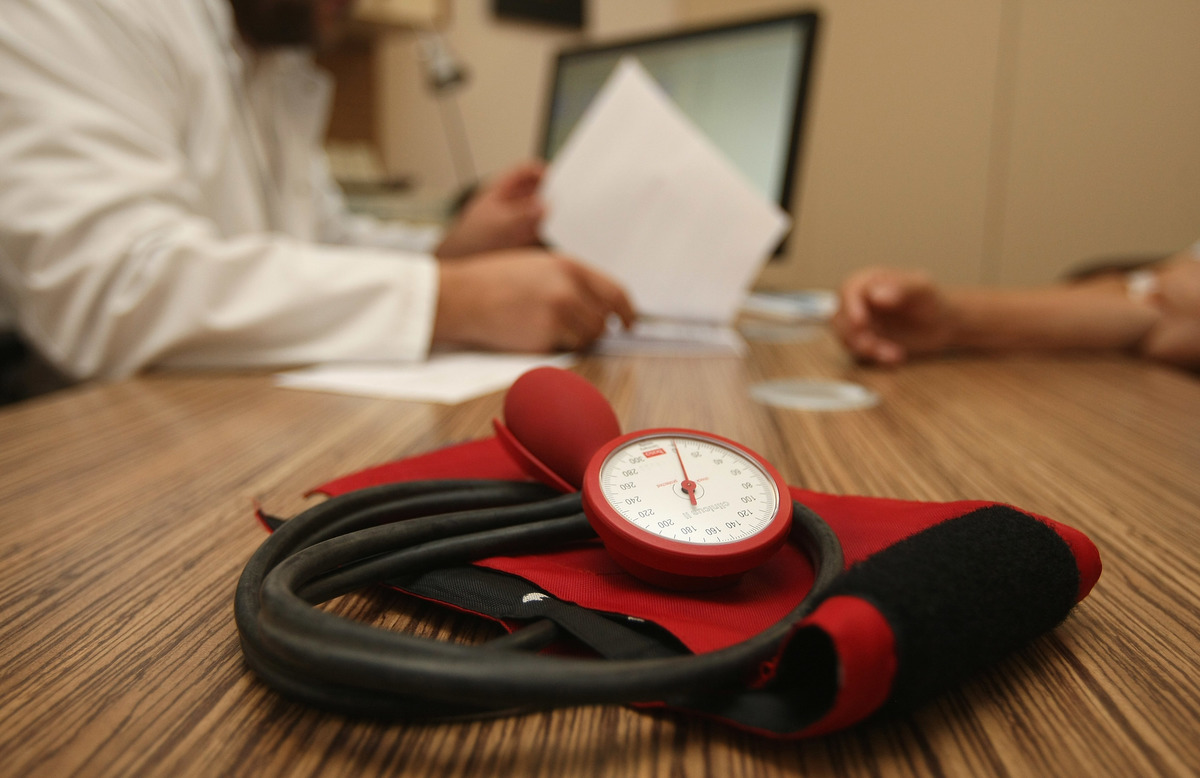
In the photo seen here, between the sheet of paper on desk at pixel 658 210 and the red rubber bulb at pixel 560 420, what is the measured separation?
0.54 m

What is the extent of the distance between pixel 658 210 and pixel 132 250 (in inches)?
21.9

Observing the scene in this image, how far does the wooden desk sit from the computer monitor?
0.53m

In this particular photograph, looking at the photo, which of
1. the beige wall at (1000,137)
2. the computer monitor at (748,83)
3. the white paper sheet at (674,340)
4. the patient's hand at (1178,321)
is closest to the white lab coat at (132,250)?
the white paper sheet at (674,340)

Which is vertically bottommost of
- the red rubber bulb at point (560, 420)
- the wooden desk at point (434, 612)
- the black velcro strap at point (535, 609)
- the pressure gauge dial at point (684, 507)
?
the wooden desk at point (434, 612)

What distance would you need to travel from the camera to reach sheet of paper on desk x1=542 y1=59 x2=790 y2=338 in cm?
78

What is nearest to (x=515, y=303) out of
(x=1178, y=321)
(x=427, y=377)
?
(x=427, y=377)

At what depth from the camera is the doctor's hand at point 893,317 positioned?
0.70 m

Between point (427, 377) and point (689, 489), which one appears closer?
point (689, 489)

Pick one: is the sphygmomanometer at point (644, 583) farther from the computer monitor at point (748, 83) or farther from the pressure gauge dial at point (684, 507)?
the computer monitor at point (748, 83)

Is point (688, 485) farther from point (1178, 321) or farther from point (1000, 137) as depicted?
point (1000, 137)

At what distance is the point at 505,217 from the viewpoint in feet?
3.23

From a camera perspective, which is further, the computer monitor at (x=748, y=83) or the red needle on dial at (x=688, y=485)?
the computer monitor at (x=748, y=83)

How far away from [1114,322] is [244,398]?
3.05ft

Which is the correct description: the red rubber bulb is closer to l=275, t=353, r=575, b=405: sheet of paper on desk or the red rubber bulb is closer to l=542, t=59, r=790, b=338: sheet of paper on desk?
l=275, t=353, r=575, b=405: sheet of paper on desk
